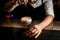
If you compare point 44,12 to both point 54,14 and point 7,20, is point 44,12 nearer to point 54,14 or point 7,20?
point 54,14

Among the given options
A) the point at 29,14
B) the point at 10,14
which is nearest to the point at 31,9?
the point at 29,14

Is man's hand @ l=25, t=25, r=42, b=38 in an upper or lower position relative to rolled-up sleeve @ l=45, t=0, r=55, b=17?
lower

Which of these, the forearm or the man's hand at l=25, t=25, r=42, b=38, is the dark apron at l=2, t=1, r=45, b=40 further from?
the man's hand at l=25, t=25, r=42, b=38

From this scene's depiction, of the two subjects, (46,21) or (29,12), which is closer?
(46,21)

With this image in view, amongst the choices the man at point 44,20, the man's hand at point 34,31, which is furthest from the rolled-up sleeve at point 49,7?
the man's hand at point 34,31

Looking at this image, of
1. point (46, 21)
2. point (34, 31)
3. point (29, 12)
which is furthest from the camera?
point (29, 12)

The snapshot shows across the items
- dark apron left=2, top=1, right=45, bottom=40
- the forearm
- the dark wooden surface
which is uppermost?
dark apron left=2, top=1, right=45, bottom=40

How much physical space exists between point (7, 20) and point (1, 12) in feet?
0.31

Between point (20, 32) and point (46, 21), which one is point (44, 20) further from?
point (20, 32)

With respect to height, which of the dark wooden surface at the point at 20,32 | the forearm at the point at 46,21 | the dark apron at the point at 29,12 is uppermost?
the dark apron at the point at 29,12

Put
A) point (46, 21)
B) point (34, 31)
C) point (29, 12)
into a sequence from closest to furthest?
point (34, 31) → point (46, 21) → point (29, 12)

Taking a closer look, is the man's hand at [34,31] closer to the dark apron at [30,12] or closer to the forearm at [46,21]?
the forearm at [46,21]

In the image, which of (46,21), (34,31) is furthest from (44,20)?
(34,31)

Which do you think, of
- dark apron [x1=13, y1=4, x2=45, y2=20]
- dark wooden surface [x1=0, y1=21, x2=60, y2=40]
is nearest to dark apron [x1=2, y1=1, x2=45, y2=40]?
dark apron [x1=13, y1=4, x2=45, y2=20]
